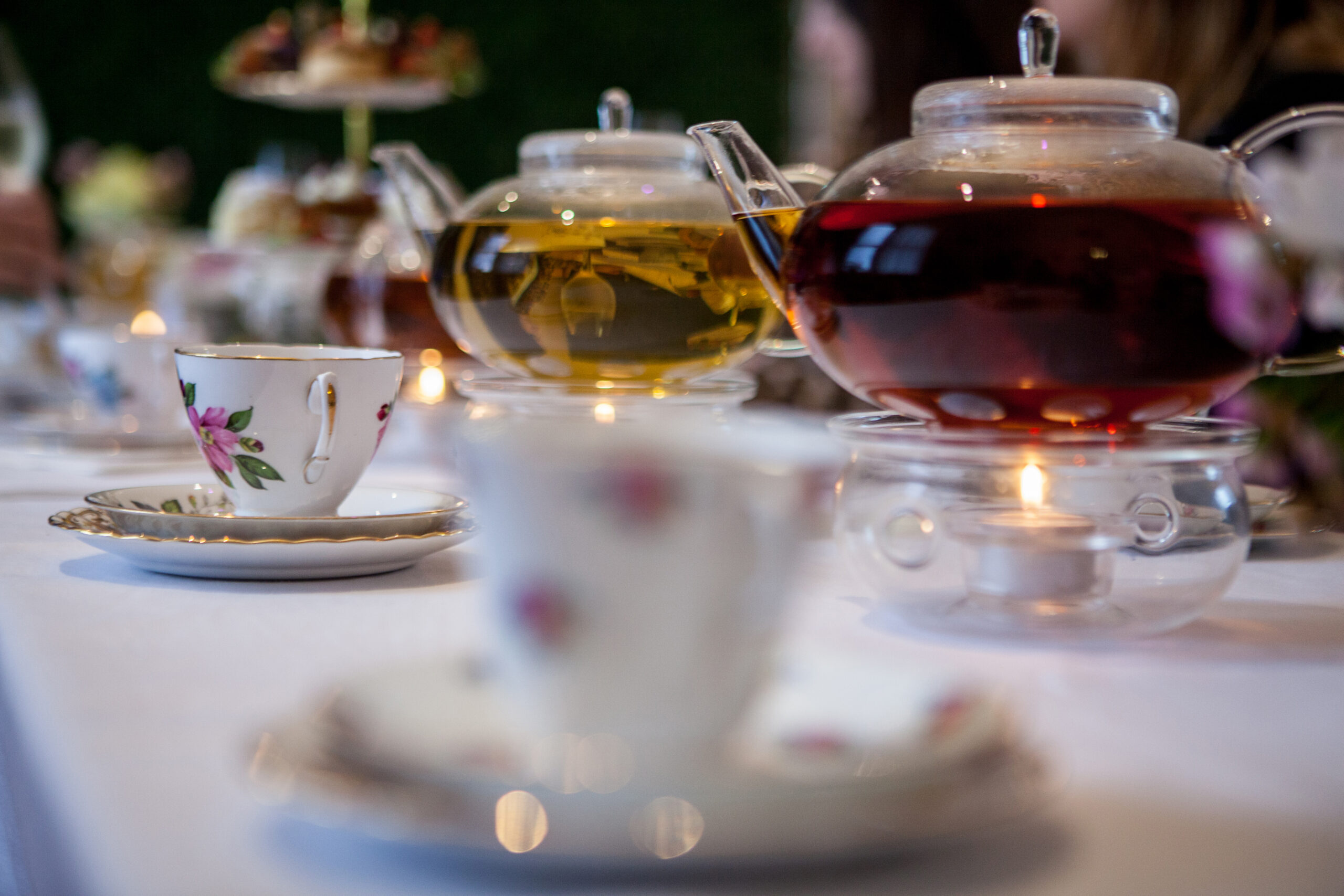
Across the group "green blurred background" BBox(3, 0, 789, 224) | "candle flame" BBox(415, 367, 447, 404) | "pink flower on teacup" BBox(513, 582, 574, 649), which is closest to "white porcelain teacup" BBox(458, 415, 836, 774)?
"pink flower on teacup" BBox(513, 582, 574, 649)

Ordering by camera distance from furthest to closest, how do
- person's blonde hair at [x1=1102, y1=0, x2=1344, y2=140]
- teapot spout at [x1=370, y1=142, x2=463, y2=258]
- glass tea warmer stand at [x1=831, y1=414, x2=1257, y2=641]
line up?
person's blonde hair at [x1=1102, y1=0, x2=1344, y2=140]
teapot spout at [x1=370, y1=142, x2=463, y2=258]
glass tea warmer stand at [x1=831, y1=414, x2=1257, y2=641]

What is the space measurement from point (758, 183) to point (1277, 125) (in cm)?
20

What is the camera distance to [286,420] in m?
0.56

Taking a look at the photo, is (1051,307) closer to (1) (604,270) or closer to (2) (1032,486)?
(2) (1032,486)

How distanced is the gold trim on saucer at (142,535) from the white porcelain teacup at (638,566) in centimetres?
25

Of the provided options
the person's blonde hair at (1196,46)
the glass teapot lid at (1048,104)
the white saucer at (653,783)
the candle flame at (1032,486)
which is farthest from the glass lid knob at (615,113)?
the person's blonde hair at (1196,46)

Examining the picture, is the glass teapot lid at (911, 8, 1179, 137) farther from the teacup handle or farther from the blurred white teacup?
the blurred white teacup

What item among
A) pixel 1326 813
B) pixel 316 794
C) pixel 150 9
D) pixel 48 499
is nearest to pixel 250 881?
pixel 316 794

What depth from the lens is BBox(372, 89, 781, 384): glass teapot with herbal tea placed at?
2.07 feet

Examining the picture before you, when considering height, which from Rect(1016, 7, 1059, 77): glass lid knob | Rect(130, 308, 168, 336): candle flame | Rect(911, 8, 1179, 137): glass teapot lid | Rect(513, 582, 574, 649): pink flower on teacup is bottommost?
Rect(130, 308, 168, 336): candle flame

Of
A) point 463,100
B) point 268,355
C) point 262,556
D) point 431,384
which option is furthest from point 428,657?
point 463,100

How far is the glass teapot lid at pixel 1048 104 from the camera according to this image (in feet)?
1.58

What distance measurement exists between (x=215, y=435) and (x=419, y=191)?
0.91 ft

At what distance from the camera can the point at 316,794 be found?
0.24 meters
